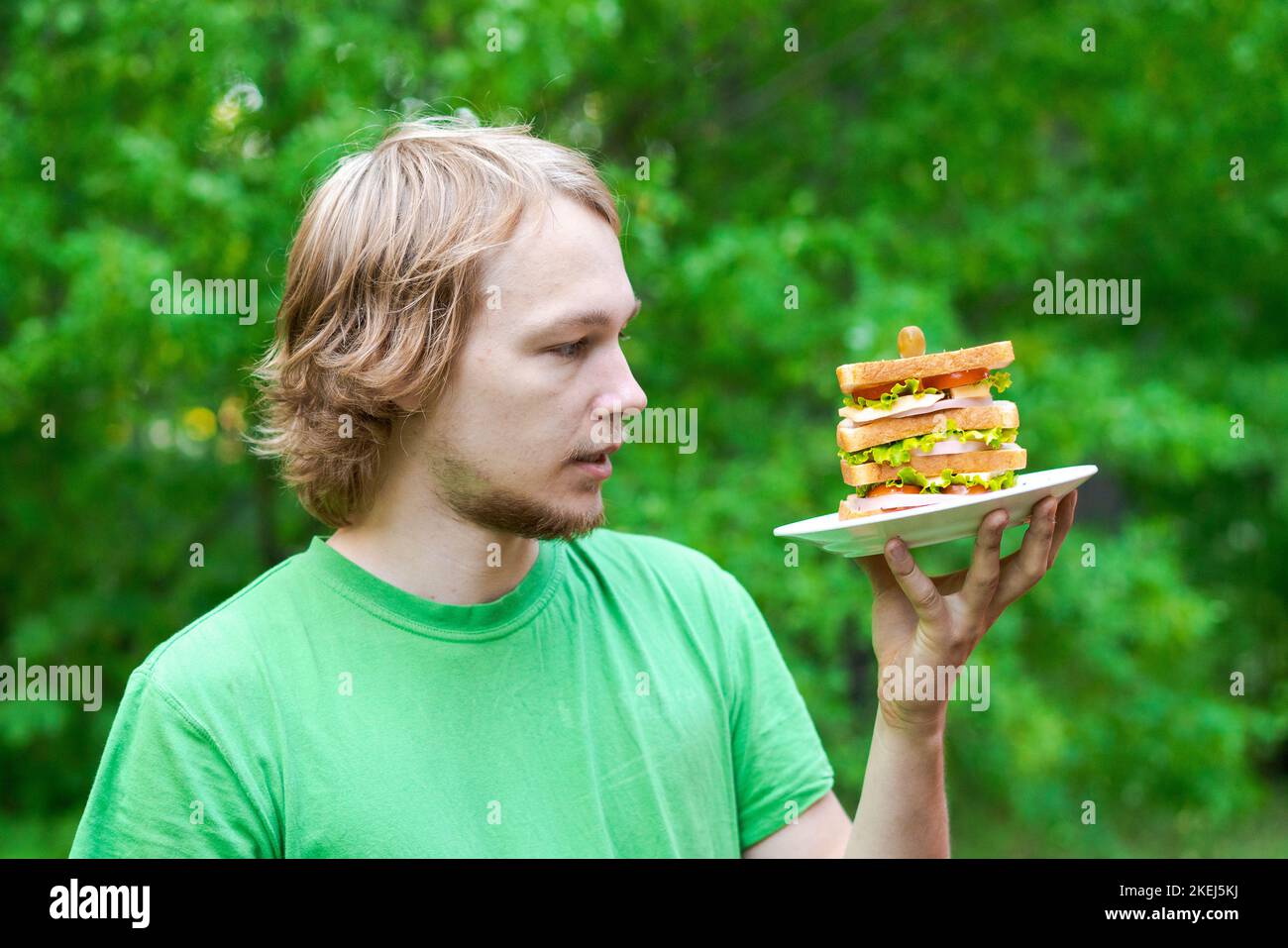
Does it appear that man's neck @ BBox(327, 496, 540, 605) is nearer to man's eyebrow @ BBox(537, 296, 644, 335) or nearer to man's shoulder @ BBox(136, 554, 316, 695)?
man's shoulder @ BBox(136, 554, 316, 695)

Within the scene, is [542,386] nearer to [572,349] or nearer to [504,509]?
[572,349]

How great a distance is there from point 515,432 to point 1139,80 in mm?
5983

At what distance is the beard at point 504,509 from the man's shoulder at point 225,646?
339 mm

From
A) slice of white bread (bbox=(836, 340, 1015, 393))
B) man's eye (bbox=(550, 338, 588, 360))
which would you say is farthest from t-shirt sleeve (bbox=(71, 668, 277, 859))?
slice of white bread (bbox=(836, 340, 1015, 393))

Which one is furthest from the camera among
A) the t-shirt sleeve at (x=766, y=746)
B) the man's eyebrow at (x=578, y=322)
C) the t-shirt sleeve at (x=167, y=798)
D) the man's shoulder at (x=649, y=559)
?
the man's shoulder at (x=649, y=559)

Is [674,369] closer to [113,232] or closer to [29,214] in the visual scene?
[113,232]

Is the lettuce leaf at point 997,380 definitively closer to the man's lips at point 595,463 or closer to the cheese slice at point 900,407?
the cheese slice at point 900,407

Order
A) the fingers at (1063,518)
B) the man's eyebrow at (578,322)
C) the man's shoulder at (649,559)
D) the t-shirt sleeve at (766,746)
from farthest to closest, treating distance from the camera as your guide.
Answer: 1. the man's shoulder at (649,559)
2. the t-shirt sleeve at (766,746)
3. the fingers at (1063,518)
4. the man's eyebrow at (578,322)

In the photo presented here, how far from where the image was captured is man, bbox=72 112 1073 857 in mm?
2033

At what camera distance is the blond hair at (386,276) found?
2.31m

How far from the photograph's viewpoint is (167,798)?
6.44ft

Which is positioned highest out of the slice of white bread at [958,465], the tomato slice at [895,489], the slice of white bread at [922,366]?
the slice of white bread at [922,366]

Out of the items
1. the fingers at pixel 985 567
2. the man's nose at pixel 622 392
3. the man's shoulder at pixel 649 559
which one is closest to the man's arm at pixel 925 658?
the fingers at pixel 985 567
